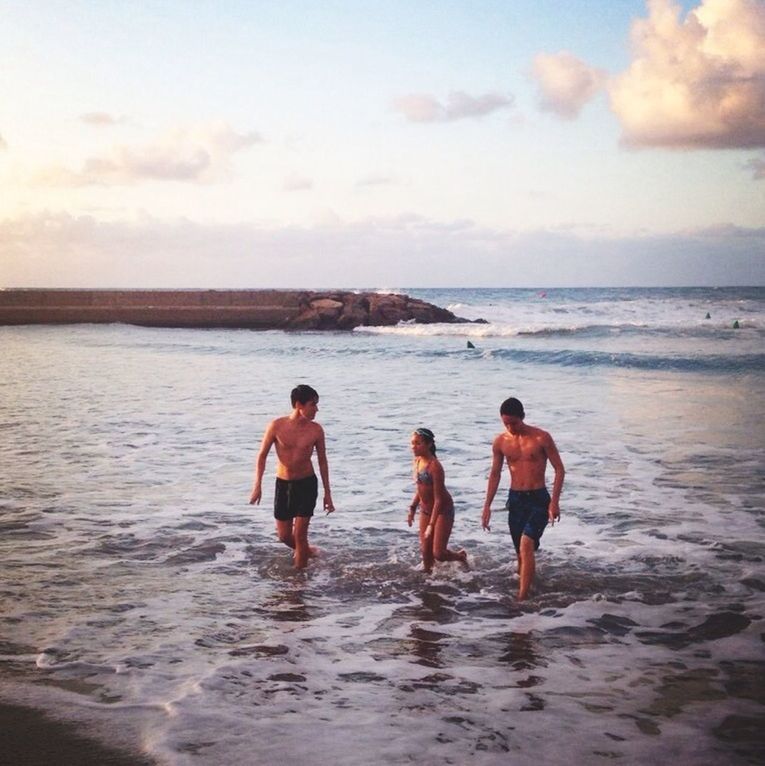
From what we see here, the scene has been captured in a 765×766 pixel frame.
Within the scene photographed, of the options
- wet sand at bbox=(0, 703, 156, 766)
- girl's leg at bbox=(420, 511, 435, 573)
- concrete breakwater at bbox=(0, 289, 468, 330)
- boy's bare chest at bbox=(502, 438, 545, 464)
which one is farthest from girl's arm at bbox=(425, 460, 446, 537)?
concrete breakwater at bbox=(0, 289, 468, 330)

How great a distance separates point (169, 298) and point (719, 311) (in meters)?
38.5

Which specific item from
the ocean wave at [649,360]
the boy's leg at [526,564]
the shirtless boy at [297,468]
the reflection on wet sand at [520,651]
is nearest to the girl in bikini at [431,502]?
the boy's leg at [526,564]

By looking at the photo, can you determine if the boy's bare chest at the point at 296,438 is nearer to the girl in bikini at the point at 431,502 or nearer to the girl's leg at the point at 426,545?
the girl in bikini at the point at 431,502

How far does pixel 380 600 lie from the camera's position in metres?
5.61

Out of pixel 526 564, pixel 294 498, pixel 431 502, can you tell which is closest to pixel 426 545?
pixel 431 502

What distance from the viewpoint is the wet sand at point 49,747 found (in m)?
3.26

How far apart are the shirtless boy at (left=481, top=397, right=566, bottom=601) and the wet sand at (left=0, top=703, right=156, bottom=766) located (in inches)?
120

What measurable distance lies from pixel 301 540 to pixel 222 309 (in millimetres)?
40325

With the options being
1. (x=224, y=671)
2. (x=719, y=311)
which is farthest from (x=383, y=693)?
(x=719, y=311)

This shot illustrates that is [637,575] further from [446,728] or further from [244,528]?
[244,528]

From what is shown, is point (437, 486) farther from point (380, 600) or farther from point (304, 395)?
point (304, 395)

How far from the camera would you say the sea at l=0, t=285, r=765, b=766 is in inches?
145

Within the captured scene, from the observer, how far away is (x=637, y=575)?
20.2ft

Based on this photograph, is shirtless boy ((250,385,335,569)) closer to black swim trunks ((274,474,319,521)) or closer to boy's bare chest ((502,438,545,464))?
black swim trunks ((274,474,319,521))
